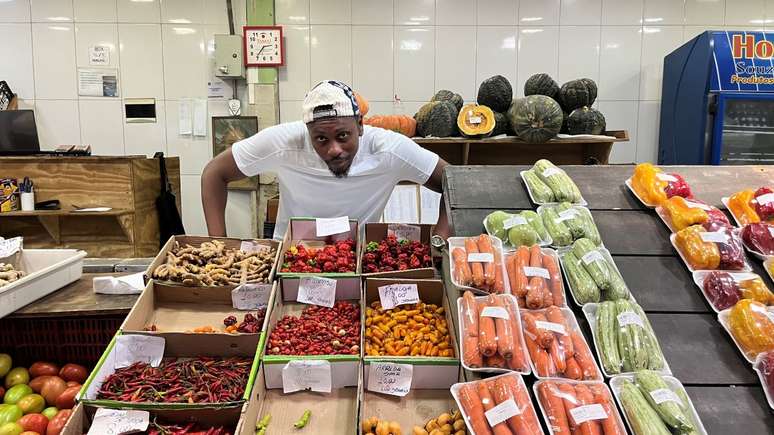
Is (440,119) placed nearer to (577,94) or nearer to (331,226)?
(577,94)

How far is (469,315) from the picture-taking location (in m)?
1.39

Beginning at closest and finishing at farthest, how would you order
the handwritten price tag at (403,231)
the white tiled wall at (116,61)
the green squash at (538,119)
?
the handwritten price tag at (403,231), the green squash at (538,119), the white tiled wall at (116,61)

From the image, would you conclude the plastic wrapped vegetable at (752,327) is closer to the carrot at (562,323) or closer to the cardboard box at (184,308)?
the carrot at (562,323)

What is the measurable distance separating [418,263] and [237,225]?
3.58 metres

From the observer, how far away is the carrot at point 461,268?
153 cm

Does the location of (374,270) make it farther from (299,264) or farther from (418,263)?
(299,264)

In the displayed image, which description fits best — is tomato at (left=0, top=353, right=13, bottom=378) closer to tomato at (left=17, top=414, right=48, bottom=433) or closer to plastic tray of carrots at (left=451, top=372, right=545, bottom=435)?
tomato at (left=17, top=414, right=48, bottom=433)

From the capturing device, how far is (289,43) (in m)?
4.82

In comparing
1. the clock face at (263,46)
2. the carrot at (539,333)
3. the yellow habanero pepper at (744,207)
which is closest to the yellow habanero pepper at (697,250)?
the yellow habanero pepper at (744,207)

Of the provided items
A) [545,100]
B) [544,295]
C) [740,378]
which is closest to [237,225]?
[545,100]

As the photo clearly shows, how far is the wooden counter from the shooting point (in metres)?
3.78

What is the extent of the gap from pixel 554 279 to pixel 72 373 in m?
1.83

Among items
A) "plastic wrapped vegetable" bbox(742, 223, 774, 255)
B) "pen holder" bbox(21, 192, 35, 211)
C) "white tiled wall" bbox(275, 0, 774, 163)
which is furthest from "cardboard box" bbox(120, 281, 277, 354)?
"white tiled wall" bbox(275, 0, 774, 163)

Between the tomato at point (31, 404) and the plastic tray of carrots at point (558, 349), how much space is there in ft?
5.62
